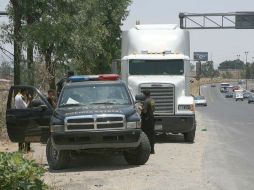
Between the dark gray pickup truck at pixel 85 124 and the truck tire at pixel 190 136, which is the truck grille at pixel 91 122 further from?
the truck tire at pixel 190 136

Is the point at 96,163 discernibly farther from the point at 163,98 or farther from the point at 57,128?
the point at 163,98

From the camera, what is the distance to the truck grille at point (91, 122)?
11.8 meters

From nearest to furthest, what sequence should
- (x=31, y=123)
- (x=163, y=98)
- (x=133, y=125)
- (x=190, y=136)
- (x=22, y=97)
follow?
(x=133, y=125) → (x=31, y=123) → (x=22, y=97) → (x=163, y=98) → (x=190, y=136)

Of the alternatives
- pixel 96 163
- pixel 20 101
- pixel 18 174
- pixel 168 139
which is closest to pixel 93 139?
pixel 96 163

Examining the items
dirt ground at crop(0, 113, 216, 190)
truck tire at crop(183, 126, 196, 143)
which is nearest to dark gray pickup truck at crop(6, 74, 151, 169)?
dirt ground at crop(0, 113, 216, 190)

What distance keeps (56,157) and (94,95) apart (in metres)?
Answer: 1.61

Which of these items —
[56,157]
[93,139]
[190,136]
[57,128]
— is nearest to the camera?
[93,139]

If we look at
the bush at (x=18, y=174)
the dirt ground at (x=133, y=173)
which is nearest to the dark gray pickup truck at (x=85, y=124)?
the dirt ground at (x=133, y=173)

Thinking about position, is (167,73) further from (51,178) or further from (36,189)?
(36,189)

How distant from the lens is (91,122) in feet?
38.8

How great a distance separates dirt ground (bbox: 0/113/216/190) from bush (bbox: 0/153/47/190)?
223 centimetres

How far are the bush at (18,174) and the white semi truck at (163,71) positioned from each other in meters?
11.6

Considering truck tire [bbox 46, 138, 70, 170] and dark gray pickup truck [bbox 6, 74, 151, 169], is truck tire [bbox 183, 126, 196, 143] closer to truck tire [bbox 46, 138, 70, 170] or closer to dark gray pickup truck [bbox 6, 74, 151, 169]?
dark gray pickup truck [bbox 6, 74, 151, 169]

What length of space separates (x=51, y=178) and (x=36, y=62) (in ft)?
41.7
